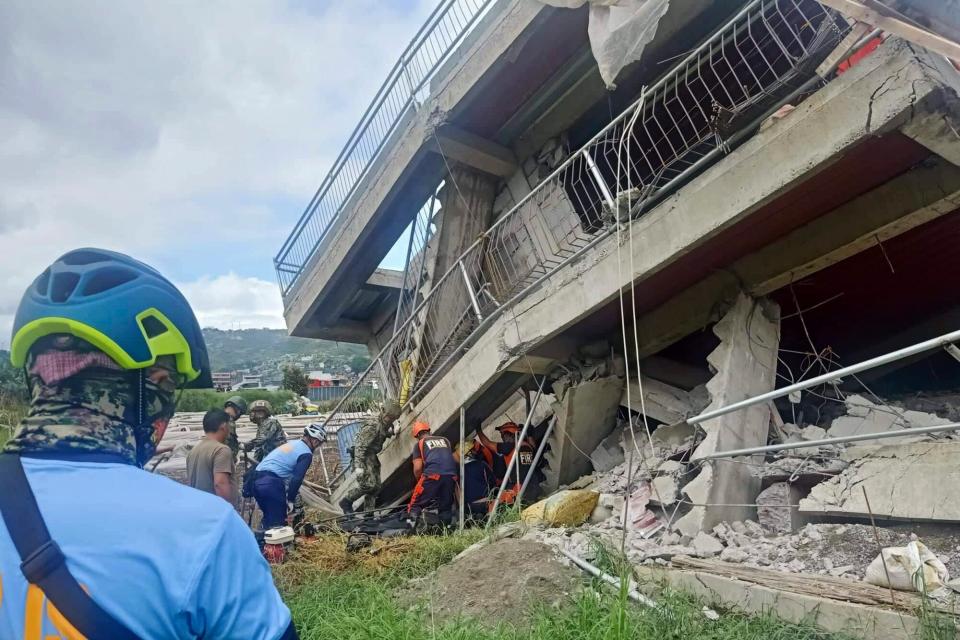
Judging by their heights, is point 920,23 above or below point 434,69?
below

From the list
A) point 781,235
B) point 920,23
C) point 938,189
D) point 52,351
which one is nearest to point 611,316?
point 781,235

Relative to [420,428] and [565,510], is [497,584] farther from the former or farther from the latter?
[420,428]

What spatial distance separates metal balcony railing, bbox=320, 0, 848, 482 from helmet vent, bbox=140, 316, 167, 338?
3889 millimetres

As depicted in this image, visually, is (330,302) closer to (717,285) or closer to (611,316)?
(611,316)

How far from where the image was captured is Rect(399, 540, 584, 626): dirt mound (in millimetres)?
3246

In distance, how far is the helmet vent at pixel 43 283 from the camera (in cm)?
112

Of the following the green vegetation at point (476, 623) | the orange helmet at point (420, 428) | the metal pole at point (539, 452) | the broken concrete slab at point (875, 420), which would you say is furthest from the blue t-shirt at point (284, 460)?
the broken concrete slab at point (875, 420)

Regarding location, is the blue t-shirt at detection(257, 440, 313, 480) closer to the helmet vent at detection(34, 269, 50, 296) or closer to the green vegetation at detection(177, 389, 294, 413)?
the helmet vent at detection(34, 269, 50, 296)

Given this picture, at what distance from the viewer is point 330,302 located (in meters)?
10.0

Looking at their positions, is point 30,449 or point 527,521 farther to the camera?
point 527,521

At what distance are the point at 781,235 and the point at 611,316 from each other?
1781 mm

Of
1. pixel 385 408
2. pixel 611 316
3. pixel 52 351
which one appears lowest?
pixel 52 351

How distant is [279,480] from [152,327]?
5377mm

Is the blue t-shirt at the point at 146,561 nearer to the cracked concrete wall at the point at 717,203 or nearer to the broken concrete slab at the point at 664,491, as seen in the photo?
the cracked concrete wall at the point at 717,203
